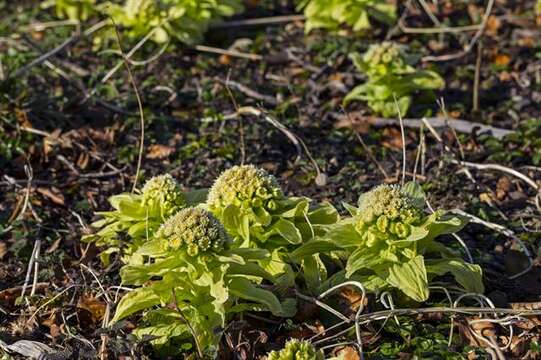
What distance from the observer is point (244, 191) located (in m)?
3.47

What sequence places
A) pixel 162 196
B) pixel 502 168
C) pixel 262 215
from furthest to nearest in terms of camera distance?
pixel 502 168, pixel 162 196, pixel 262 215

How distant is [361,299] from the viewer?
11.4 ft

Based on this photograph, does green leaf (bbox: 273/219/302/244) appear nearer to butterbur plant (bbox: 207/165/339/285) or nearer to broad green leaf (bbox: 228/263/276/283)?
butterbur plant (bbox: 207/165/339/285)

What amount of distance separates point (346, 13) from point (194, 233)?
3.26 meters

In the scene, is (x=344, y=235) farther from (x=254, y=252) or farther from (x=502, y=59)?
(x=502, y=59)

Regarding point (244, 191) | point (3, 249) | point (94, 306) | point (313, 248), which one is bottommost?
point (3, 249)

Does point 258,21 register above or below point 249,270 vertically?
below

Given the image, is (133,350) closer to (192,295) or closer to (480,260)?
(192,295)

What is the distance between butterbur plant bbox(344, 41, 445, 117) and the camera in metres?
5.02

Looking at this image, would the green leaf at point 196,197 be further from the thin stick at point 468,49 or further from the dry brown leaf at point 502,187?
the thin stick at point 468,49

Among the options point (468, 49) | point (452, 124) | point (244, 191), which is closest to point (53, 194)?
point (244, 191)

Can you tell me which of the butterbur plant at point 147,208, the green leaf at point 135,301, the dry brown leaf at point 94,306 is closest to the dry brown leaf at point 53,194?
the butterbur plant at point 147,208

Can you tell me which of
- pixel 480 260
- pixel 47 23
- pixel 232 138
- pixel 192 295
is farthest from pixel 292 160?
pixel 47 23

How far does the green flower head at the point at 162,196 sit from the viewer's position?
364 centimetres
